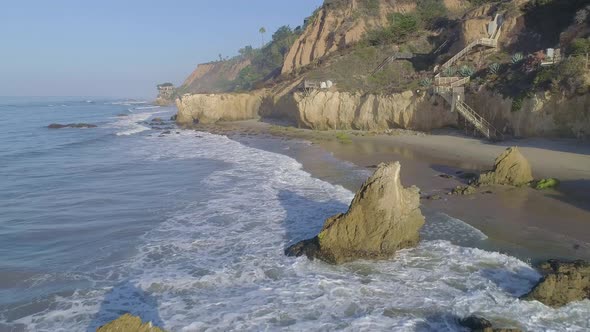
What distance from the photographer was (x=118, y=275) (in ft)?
35.4

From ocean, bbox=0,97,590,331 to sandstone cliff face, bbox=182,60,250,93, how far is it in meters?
105

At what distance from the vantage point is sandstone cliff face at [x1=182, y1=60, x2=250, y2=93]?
128 m

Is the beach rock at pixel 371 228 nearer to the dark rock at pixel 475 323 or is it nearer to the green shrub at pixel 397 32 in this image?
the dark rock at pixel 475 323

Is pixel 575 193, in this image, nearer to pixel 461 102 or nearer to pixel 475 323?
pixel 475 323

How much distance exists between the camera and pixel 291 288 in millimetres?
9672

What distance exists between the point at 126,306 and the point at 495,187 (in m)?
13.3

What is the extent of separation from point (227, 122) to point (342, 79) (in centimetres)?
1539

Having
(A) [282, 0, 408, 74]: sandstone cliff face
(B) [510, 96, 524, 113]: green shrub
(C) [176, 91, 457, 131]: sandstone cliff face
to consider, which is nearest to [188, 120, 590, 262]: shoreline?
(C) [176, 91, 457, 131]: sandstone cliff face

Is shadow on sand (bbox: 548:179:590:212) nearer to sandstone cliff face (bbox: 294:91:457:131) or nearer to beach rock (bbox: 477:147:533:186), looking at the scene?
beach rock (bbox: 477:147:533:186)

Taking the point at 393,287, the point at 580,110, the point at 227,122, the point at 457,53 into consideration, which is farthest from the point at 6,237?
the point at 227,122

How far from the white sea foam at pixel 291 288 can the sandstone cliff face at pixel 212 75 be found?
110162 millimetres

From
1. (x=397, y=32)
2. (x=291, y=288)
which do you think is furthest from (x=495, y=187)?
(x=397, y=32)

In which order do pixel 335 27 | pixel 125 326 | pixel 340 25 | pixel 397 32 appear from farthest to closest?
pixel 335 27
pixel 340 25
pixel 397 32
pixel 125 326

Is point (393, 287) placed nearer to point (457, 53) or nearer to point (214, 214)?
point (214, 214)
